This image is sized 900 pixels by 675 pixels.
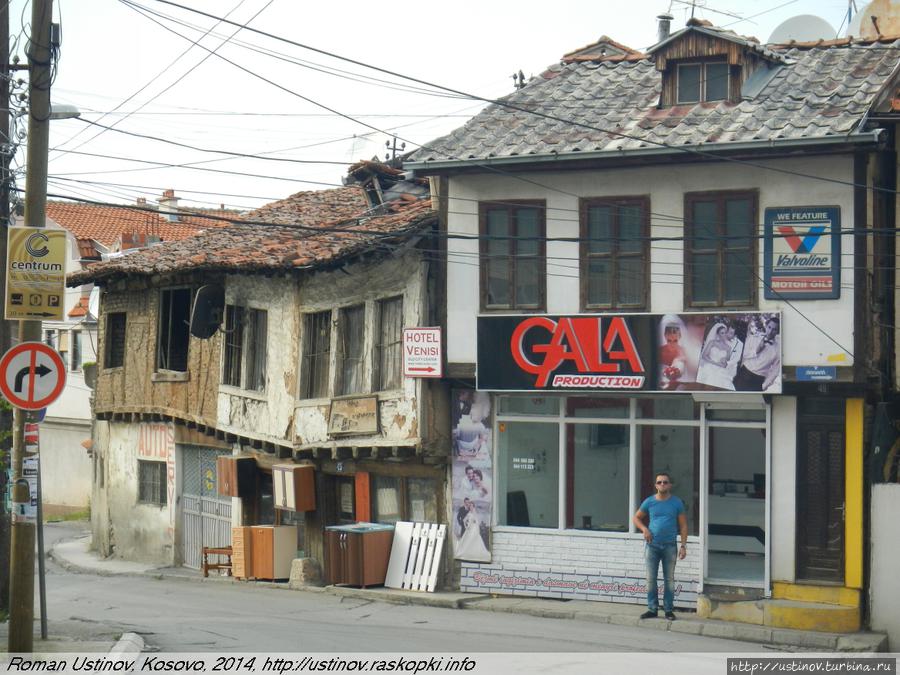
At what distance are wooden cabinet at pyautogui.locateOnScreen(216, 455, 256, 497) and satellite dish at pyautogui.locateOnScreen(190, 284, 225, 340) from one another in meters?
2.57

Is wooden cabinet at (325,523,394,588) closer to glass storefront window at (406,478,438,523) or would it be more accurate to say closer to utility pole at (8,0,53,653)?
glass storefront window at (406,478,438,523)

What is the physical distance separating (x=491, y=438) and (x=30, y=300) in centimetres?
811

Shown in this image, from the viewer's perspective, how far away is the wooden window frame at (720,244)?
17.0m

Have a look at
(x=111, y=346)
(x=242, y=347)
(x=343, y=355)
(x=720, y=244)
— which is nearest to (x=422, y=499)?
(x=343, y=355)

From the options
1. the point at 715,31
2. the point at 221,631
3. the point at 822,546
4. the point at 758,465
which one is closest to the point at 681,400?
the point at 758,465

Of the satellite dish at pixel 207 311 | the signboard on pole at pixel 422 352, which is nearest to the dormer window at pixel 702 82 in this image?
the signboard on pole at pixel 422 352

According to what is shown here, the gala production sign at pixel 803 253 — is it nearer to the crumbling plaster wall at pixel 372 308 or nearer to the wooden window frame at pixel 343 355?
the crumbling plaster wall at pixel 372 308

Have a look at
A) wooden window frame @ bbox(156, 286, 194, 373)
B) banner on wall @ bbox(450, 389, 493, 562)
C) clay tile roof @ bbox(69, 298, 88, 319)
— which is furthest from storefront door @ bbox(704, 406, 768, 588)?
clay tile roof @ bbox(69, 298, 88, 319)

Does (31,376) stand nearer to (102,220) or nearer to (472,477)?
(472,477)

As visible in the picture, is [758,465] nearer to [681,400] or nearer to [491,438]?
[681,400]

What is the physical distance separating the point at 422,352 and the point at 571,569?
12.9 ft

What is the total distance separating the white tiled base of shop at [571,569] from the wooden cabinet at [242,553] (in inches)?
215

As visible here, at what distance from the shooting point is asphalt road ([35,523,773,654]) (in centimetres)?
1391

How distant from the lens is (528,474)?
63.1 ft
